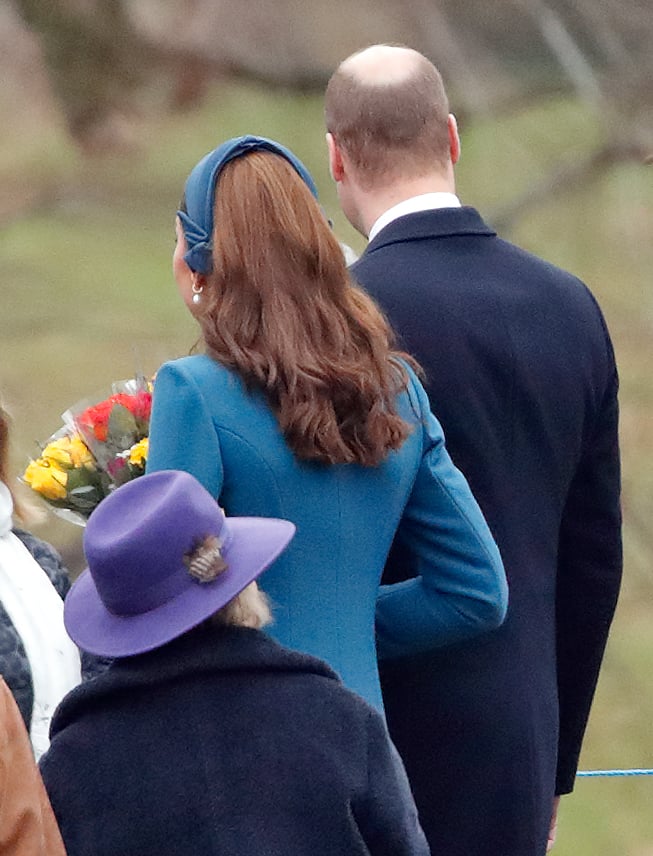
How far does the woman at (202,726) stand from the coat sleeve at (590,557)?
806mm

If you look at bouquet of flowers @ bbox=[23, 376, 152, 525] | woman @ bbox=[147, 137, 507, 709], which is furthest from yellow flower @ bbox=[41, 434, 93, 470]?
woman @ bbox=[147, 137, 507, 709]

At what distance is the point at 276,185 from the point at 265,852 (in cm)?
81

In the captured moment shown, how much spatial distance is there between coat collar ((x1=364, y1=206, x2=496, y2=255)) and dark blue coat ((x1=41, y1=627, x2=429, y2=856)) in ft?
2.59

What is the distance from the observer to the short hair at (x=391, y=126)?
91.3 inches

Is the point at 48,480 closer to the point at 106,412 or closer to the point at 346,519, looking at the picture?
the point at 106,412

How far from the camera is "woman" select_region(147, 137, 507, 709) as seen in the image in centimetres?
194

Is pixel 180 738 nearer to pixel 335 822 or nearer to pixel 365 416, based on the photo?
pixel 335 822

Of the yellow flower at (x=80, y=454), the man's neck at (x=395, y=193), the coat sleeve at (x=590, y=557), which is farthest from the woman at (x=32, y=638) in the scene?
the coat sleeve at (x=590, y=557)

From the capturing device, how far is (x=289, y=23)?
444 cm

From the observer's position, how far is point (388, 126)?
2.31 metres

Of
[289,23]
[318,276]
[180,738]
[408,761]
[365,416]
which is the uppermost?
[289,23]

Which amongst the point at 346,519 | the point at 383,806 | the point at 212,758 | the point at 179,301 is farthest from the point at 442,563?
the point at 179,301

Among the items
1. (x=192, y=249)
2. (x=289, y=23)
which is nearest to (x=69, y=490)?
(x=192, y=249)

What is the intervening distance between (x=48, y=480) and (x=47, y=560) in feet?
0.42
